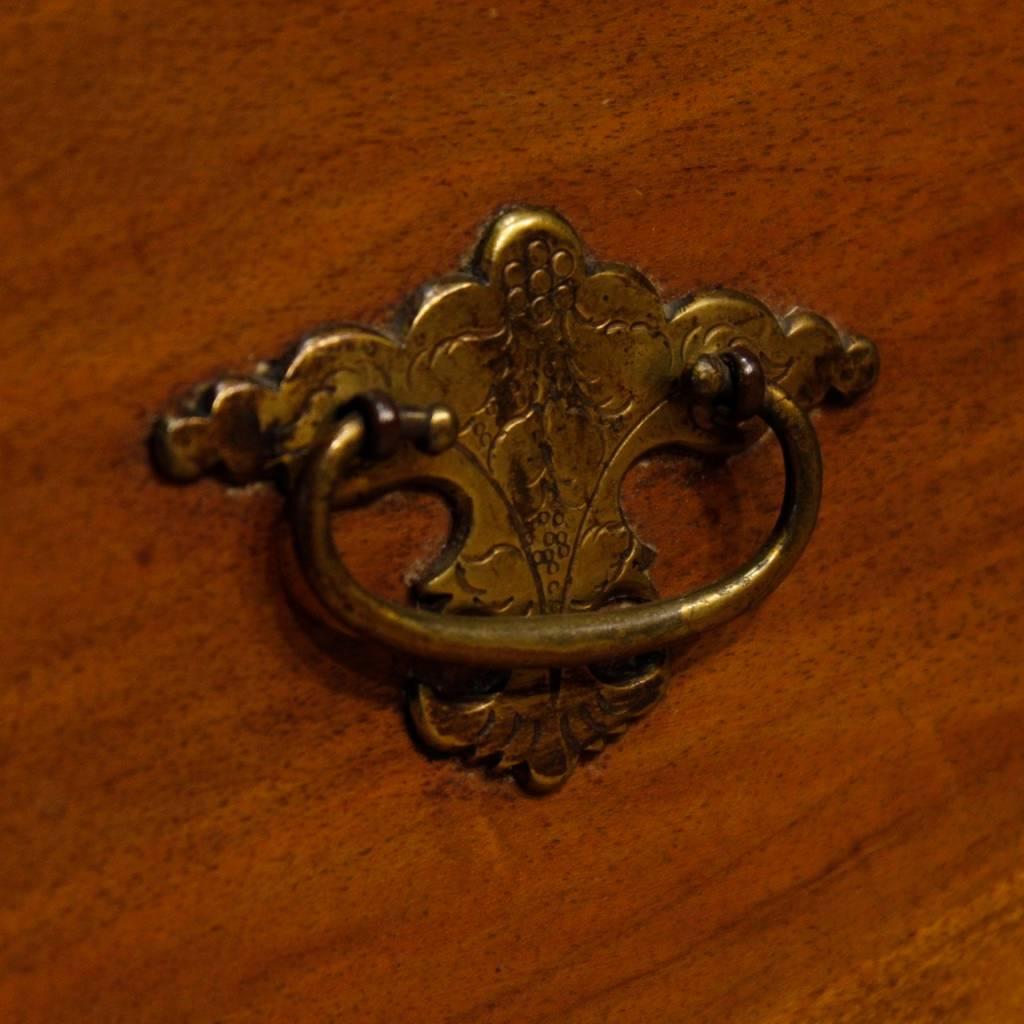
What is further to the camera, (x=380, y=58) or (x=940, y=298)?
(x=940, y=298)

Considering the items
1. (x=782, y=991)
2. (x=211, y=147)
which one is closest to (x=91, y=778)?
(x=211, y=147)

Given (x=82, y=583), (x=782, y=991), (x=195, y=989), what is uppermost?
(x=82, y=583)

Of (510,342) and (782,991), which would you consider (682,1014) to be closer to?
(782,991)

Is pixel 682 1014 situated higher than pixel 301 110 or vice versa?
pixel 301 110
